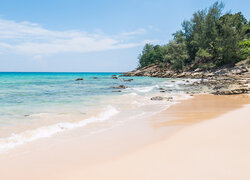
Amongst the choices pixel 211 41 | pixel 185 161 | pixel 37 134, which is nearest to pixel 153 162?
pixel 185 161

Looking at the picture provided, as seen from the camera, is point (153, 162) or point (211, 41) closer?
point (153, 162)

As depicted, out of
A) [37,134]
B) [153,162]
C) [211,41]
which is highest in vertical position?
[211,41]

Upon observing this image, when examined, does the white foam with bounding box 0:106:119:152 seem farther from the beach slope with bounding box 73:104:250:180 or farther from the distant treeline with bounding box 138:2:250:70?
the distant treeline with bounding box 138:2:250:70

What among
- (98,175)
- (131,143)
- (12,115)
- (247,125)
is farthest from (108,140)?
(12,115)

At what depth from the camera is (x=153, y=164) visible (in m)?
3.56

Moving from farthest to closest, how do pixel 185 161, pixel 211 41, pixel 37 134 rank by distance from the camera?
pixel 211 41 < pixel 37 134 < pixel 185 161

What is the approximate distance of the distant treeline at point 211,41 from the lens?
146ft

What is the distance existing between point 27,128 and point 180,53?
62.5 m

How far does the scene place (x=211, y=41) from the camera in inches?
2119

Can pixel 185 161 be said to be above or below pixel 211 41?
below

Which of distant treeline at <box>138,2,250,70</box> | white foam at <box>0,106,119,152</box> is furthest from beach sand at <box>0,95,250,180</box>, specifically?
distant treeline at <box>138,2,250,70</box>

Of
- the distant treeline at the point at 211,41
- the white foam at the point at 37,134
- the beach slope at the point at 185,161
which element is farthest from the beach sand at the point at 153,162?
the distant treeline at the point at 211,41

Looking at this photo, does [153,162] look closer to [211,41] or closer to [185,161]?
[185,161]

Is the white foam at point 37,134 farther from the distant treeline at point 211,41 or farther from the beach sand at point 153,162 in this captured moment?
the distant treeline at point 211,41
